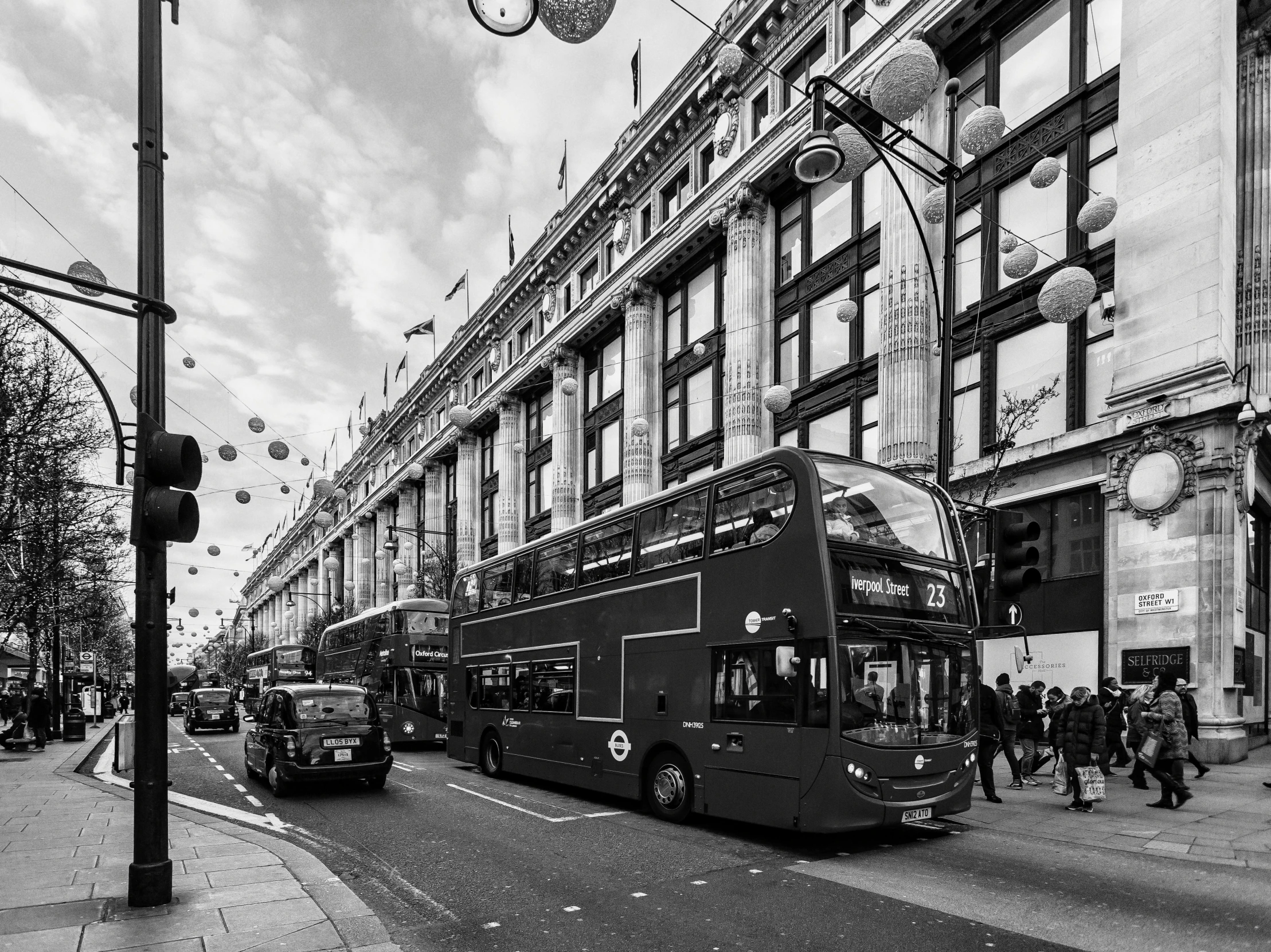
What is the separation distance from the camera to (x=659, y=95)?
33500mm

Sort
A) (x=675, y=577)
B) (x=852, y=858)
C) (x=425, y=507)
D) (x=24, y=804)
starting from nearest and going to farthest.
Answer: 1. (x=852, y=858)
2. (x=675, y=577)
3. (x=24, y=804)
4. (x=425, y=507)

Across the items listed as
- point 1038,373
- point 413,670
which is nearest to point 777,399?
point 1038,373

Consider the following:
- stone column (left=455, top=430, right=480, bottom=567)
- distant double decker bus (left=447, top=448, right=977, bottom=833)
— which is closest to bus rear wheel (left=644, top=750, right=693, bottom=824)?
distant double decker bus (left=447, top=448, right=977, bottom=833)

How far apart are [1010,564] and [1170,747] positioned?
144 inches

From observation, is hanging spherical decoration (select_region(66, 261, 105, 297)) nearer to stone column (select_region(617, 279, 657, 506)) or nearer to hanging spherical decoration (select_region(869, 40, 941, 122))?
hanging spherical decoration (select_region(869, 40, 941, 122))

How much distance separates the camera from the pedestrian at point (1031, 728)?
1404 centimetres

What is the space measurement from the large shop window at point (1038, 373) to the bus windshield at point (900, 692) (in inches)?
409

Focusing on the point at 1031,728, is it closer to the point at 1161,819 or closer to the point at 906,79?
the point at 1161,819

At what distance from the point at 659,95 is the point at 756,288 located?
33.2 feet

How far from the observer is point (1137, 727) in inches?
569

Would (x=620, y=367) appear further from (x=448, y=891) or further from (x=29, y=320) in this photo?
(x=448, y=891)

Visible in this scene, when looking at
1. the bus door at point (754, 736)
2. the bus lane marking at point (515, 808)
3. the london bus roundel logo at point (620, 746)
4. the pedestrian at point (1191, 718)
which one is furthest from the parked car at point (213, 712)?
the pedestrian at point (1191, 718)

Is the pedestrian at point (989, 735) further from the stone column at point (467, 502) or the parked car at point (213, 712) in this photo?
the stone column at point (467, 502)

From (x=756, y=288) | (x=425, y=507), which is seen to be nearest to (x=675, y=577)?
(x=756, y=288)
